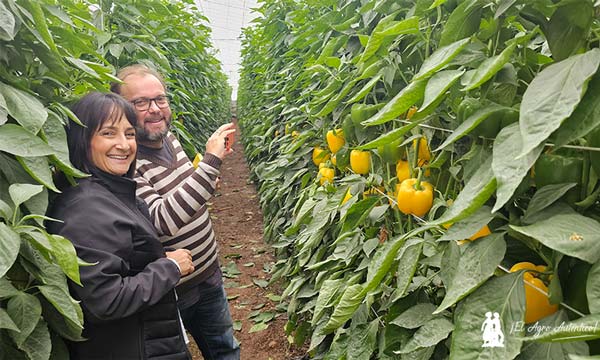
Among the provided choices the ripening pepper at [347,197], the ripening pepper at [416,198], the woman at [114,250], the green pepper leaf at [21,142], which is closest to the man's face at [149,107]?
the woman at [114,250]

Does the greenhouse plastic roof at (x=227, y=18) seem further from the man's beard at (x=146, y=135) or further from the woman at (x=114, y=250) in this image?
the woman at (x=114, y=250)

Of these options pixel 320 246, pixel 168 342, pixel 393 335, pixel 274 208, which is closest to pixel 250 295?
pixel 274 208

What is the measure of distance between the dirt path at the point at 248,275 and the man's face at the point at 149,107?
1590mm

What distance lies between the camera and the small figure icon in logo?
0.72m

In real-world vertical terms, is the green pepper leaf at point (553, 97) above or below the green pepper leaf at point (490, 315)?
above

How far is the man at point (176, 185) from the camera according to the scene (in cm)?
204

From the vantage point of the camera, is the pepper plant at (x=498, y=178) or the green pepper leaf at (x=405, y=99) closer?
the pepper plant at (x=498, y=178)

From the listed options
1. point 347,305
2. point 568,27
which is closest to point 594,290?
point 568,27

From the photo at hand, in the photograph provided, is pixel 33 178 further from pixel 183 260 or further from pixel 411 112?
pixel 411 112

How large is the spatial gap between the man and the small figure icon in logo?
58.2 inches

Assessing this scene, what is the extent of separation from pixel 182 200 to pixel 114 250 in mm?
540

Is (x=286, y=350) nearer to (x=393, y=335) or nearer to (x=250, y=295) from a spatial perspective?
(x=250, y=295)

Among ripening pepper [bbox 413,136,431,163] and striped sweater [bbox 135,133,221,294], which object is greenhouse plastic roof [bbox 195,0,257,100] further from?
ripening pepper [bbox 413,136,431,163]

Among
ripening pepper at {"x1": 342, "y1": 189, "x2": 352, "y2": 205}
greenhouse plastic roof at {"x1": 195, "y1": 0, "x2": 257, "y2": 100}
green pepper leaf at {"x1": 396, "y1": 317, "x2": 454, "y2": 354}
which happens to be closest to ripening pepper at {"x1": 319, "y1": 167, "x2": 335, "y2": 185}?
ripening pepper at {"x1": 342, "y1": 189, "x2": 352, "y2": 205}
